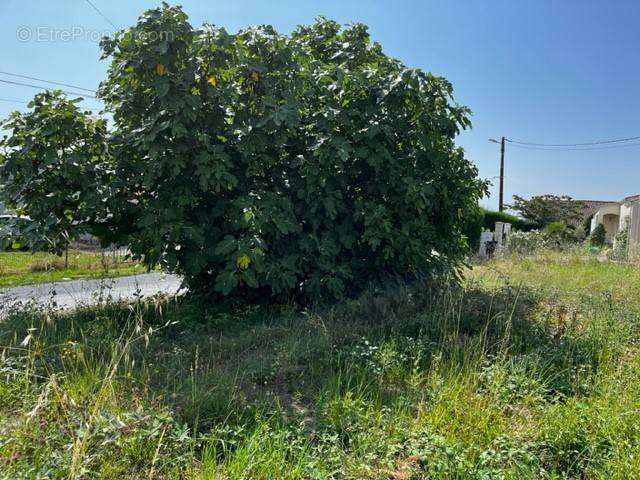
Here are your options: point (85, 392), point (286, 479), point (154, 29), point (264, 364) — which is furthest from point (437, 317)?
point (154, 29)

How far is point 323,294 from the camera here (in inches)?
187

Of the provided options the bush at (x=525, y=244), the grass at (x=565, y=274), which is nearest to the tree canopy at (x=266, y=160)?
the grass at (x=565, y=274)

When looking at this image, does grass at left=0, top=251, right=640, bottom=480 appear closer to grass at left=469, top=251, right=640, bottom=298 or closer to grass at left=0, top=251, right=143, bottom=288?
grass at left=469, top=251, right=640, bottom=298

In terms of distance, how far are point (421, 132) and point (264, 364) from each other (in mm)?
3102

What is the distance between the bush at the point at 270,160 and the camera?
3.99 metres

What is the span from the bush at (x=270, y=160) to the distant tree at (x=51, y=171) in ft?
1.06

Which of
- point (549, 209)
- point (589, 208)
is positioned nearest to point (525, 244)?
point (549, 209)

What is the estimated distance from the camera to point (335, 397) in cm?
259

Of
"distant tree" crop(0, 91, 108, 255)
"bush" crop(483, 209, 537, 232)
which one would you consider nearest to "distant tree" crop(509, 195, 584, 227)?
"bush" crop(483, 209, 537, 232)

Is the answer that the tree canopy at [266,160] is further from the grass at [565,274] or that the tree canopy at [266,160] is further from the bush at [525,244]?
the bush at [525,244]

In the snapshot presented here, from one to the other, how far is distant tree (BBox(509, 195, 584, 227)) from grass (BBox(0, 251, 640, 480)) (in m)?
30.2

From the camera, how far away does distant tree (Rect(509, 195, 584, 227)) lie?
102 feet

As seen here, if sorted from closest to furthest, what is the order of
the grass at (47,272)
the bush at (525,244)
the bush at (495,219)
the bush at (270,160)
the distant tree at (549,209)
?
the bush at (270,160) → the grass at (47,272) → the bush at (525,244) → the bush at (495,219) → the distant tree at (549,209)

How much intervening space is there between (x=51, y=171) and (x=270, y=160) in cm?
225
